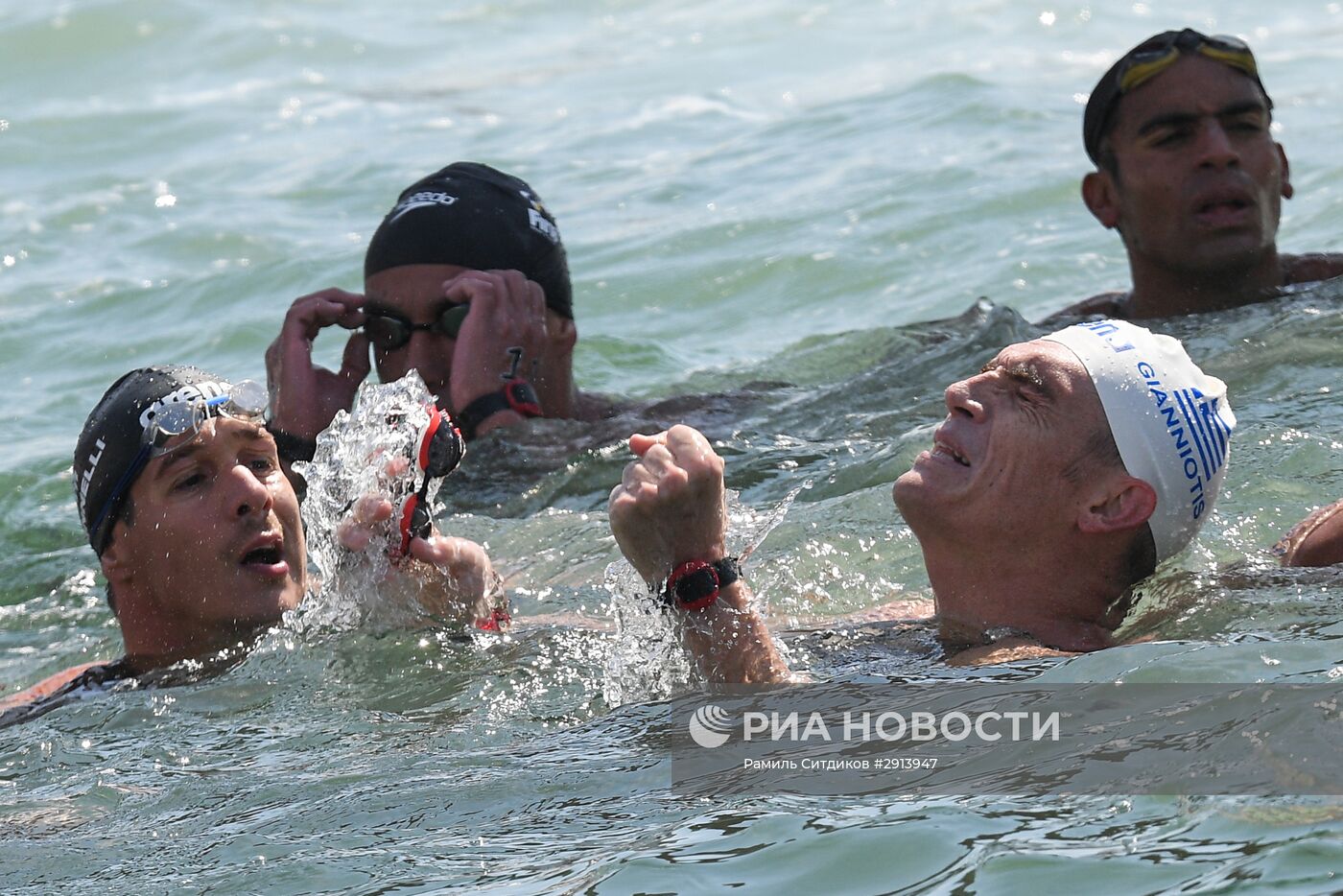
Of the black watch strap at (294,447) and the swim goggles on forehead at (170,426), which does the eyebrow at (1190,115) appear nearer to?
the black watch strap at (294,447)

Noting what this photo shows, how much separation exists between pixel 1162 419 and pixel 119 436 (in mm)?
3097

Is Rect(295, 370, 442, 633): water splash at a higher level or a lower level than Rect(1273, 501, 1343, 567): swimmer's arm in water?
higher

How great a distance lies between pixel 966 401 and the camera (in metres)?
4.70

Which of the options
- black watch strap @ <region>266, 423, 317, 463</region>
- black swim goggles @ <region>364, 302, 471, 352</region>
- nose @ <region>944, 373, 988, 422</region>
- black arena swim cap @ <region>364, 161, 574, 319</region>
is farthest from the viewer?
black arena swim cap @ <region>364, 161, 574, 319</region>

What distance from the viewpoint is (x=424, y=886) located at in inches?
144

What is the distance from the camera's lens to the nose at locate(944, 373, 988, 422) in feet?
15.3

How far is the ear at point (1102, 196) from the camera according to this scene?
8617 mm

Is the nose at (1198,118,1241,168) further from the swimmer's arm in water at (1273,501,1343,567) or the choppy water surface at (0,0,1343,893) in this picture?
the swimmer's arm in water at (1273,501,1343,567)

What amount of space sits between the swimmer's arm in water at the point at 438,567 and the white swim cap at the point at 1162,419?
1.79 meters

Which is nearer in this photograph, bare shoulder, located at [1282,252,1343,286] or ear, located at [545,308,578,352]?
ear, located at [545,308,578,352]

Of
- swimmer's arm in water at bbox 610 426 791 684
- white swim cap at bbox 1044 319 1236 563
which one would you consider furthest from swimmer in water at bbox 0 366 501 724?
white swim cap at bbox 1044 319 1236 563

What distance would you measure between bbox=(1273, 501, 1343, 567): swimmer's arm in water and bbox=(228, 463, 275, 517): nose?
3009 millimetres

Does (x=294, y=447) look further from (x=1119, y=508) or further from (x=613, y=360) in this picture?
(x=1119, y=508)

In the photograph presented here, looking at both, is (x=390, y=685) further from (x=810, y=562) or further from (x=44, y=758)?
(x=810, y=562)
